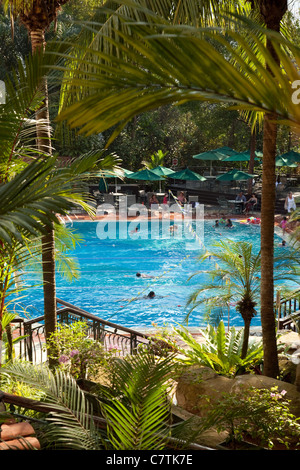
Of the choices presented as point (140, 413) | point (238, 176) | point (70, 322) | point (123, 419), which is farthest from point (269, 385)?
point (238, 176)

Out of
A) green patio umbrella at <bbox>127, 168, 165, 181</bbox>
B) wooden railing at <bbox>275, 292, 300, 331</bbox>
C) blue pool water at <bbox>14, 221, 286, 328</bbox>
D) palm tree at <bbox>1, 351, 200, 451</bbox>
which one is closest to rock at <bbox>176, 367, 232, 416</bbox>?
wooden railing at <bbox>275, 292, 300, 331</bbox>

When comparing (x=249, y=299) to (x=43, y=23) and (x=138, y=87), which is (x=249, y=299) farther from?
(x=138, y=87)

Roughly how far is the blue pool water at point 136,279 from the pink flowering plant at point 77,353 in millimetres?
5746

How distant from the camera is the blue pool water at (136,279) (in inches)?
620

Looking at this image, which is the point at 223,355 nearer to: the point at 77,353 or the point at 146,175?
the point at 77,353

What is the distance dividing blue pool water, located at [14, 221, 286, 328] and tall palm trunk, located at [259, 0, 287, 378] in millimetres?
5868

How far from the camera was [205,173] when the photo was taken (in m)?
36.2

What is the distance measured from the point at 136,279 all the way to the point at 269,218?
12.2 metres

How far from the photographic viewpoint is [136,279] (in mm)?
18781

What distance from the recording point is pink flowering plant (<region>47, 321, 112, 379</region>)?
21.7 feet

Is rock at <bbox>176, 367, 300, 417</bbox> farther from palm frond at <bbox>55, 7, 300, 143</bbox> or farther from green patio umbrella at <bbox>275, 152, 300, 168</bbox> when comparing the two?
green patio umbrella at <bbox>275, 152, 300, 168</bbox>

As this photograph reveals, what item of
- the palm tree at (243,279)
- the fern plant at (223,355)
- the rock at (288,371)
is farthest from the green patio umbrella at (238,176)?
the rock at (288,371)

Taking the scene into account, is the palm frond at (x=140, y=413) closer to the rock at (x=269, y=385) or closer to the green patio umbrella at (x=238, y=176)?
the rock at (x=269, y=385)
